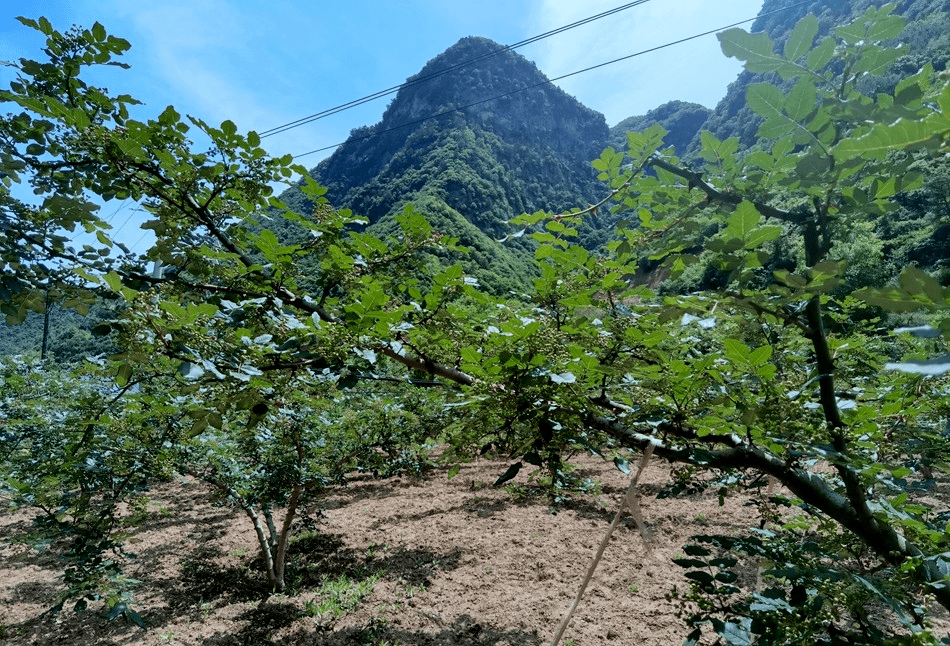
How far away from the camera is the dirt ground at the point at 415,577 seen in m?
4.04

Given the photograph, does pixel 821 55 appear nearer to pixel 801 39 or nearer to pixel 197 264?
pixel 801 39

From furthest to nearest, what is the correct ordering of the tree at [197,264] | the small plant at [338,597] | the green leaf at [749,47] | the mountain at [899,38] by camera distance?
the mountain at [899,38]
the small plant at [338,597]
the tree at [197,264]
the green leaf at [749,47]

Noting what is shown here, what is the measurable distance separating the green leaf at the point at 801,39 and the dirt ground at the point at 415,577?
2515 millimetres

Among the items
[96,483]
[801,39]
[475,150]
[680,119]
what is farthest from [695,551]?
[680,119]

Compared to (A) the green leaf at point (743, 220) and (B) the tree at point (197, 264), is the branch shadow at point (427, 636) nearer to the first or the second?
Result: (B) the tree at point (197, 264)

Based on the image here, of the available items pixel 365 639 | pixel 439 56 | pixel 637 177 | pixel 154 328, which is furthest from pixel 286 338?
pixel 439 56

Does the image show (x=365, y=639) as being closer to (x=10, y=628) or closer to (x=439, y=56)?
(x=10, y=628)

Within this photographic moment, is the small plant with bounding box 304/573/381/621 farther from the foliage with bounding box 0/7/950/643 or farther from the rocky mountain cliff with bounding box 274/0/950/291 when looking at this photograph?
the rocky mountain cliff with bounding box 274/0/950/291

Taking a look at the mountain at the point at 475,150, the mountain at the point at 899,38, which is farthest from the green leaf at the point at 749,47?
the mountain at the point at 475,150

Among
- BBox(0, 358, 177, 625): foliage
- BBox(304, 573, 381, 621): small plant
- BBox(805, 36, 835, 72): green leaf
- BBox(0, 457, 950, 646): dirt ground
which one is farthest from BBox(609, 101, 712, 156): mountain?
BBox(805, 36, 835, 72): green leaf

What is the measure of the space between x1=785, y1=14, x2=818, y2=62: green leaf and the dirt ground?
99.0 inches

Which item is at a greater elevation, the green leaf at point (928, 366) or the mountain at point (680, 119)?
the mountain at point (680, 119)

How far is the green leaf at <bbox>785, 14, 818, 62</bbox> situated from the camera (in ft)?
2.71

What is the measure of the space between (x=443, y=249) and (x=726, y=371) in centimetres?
115
